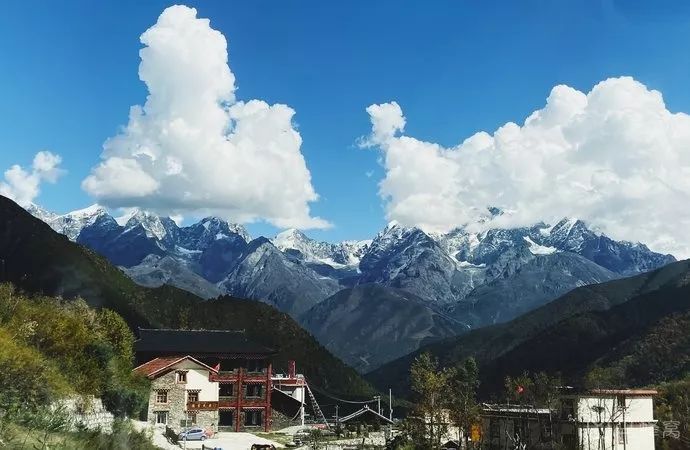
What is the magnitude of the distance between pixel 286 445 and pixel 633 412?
38139 millimetres

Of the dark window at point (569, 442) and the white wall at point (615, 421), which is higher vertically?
the white wall at point (615, 421)

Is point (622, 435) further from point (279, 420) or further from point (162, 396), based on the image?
point (162, 396)

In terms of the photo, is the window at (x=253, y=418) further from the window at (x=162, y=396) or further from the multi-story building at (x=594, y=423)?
the multi-story building at (x=594, y=423)

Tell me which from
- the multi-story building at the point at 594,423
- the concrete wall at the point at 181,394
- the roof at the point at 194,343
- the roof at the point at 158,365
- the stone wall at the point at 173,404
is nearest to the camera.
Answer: the multi-story building at the point at 594,423

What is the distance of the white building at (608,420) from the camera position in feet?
213

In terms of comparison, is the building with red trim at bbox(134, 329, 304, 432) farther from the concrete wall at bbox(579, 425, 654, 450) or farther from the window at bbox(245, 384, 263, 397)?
the concrete wall at bbox(579, 425, 654, 450)

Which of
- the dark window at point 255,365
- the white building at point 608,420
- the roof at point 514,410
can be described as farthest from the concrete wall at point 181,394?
the white building at point 608,420

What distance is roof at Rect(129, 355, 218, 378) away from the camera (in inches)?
3282

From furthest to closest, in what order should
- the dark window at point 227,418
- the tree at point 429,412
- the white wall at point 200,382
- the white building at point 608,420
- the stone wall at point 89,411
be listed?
the dark window at point 227,418, the white wall at point 200,382, the tree at point 429,412, the white building at point 608,420, the stone wall at point 89,411

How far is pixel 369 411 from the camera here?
11100cm

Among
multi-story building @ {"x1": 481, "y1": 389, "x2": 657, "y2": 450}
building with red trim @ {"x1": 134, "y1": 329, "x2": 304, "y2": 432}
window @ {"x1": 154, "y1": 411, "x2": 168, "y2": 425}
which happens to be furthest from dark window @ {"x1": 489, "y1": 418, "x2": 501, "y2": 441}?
window @ {"x1": 154, "y1": 411, "x2": 168, "y2": 425}

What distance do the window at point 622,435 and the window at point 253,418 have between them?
163 feet

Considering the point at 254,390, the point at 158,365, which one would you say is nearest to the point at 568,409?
the point at 254,390

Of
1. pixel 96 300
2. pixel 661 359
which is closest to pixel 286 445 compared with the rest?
pixel 96 300
